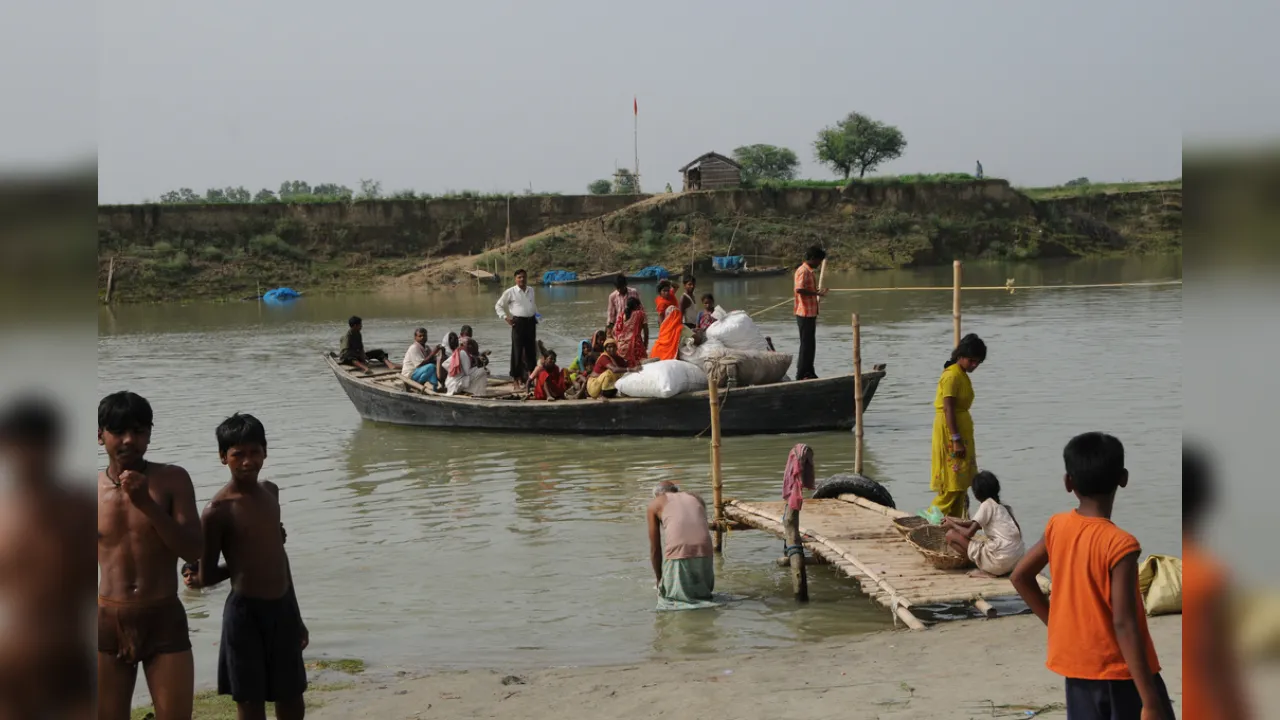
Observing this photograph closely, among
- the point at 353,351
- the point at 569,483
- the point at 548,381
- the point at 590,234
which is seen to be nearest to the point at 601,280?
the point at 590,234

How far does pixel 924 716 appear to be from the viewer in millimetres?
5379

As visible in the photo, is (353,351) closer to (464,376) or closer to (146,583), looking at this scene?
(464,376)

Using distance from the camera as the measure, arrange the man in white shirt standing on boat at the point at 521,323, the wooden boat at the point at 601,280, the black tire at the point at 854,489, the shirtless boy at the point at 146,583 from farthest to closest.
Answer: the wooden boat at the point at 601,280
the man in white shirt standing on boat at the point at 521,323
the black tire at the point at 854,489
the shirtless boy at the point at 146,583

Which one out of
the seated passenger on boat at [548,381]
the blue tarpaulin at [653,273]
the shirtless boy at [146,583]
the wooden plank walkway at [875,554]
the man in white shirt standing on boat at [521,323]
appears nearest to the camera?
the shirtless boy at [146,583]

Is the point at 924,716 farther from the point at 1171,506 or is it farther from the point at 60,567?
the point at 1171,506

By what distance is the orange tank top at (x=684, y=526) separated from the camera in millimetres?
7594

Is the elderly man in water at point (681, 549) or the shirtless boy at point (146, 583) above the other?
the shirtless boy at point (146, 583)

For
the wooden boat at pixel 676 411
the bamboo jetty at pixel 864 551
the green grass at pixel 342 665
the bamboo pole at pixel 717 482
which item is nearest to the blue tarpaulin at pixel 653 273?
the wooden boat at pixel 676 411

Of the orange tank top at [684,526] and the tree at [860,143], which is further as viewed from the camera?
the tree at [860,143]

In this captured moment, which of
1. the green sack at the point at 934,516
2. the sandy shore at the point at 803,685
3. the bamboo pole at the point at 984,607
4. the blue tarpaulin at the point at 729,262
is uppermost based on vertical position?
the blue tarpaulin at the point at 729,262

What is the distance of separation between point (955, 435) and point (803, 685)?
228cm

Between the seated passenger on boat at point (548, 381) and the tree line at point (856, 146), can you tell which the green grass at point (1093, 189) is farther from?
the seated passenger on boat at point (548, 381)

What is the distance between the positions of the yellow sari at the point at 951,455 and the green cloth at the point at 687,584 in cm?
150

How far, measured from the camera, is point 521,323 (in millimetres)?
15320
